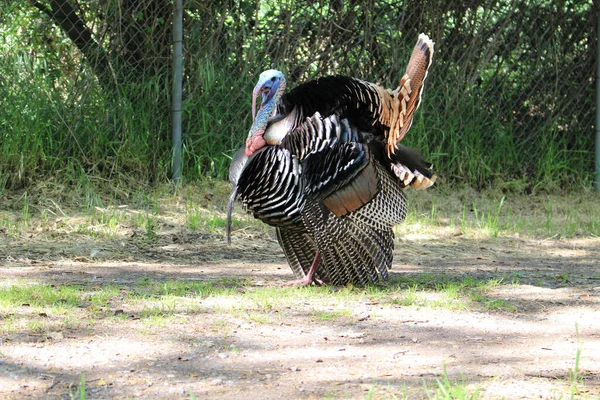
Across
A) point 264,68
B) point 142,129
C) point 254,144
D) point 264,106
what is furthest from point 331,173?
point 264,68

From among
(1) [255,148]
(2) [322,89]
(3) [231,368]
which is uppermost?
(2) [322,89]

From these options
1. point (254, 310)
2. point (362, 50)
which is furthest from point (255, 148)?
point (362, 50)

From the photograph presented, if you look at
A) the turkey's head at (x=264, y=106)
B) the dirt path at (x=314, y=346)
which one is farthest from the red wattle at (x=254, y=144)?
the dirt path at (x=314, y=346)

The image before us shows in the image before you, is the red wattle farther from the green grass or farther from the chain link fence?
the chain link fence

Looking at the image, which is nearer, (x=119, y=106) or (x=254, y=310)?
(x=254, y=310)

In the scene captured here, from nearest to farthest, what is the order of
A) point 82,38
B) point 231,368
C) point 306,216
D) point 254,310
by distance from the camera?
point 231,368, point 254,310, point 306,216, point 82,38

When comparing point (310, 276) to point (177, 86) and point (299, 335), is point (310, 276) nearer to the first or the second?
point (299, 335)

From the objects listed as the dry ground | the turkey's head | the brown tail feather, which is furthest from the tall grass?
the brown tail feather

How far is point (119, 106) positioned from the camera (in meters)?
7.21

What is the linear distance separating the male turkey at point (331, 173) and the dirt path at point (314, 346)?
1.03 ft

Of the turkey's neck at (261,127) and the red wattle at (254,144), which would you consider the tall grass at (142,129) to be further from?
the red wattle at (254,144)

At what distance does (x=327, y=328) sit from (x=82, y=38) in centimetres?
415

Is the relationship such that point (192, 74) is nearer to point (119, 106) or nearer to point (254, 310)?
point (119, 106)

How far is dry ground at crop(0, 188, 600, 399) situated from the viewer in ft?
10.1
